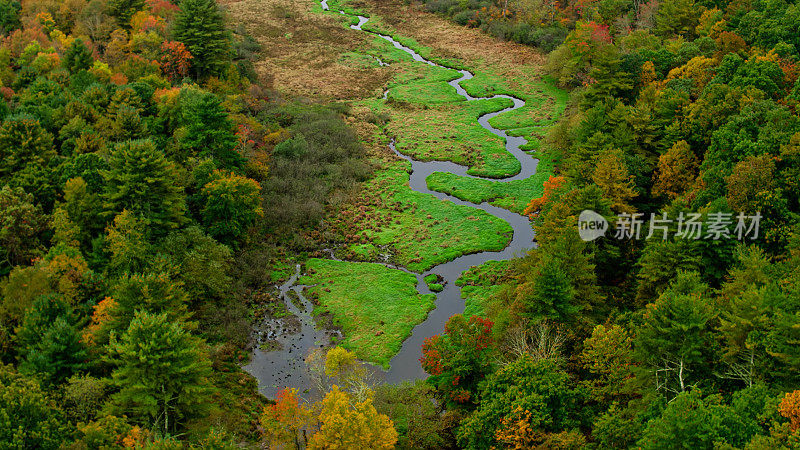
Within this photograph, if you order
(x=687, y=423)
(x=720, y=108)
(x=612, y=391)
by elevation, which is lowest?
(x=612, y=391)

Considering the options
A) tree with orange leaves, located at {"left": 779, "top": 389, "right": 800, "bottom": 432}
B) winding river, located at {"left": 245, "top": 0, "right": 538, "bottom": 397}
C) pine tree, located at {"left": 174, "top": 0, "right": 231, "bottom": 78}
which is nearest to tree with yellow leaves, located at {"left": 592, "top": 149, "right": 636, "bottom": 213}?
winding river, located at {"left": 245, "top": 0, "right": 538, "bottom": 397}

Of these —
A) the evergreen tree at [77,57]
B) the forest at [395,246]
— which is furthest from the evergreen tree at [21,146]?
the evergreen tree at [77,57]

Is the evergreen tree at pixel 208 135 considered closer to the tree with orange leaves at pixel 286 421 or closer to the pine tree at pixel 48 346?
the pine tree at pixel 48 346

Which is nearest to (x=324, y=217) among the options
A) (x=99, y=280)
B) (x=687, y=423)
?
(x=99, y=280)

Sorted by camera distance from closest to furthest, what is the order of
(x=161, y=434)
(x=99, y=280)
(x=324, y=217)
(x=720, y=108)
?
(x=161, y=434) → (x=99, y=280) → (x=720, y=108) → (x=324, y=217)

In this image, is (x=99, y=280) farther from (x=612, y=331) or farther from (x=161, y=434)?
(x=612, y=331)

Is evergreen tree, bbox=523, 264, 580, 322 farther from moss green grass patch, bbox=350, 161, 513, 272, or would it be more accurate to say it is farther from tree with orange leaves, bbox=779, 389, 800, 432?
moss green grass patch, bbox=350, 161, 513, 272

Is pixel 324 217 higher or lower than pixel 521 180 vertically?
lower

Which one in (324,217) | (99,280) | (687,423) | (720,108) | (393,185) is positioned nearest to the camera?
(687,423)

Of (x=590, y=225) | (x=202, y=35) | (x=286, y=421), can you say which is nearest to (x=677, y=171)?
(x=590, y=225)

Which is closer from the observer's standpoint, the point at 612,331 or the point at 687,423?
the point at 687,423
